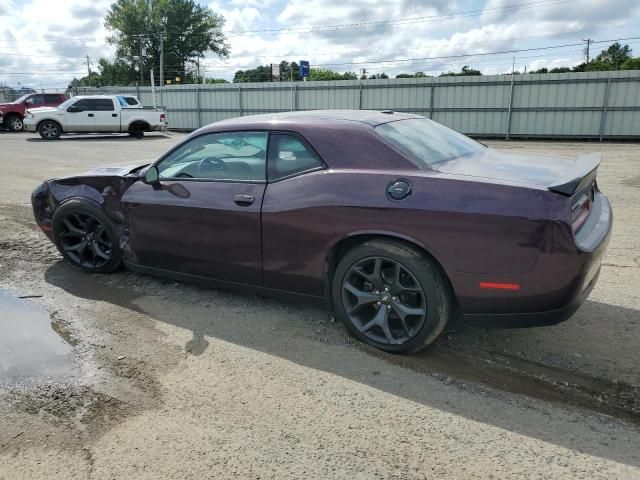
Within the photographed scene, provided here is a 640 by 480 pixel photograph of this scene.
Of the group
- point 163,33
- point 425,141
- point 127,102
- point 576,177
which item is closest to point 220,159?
point 425,141

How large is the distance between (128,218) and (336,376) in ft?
7.68

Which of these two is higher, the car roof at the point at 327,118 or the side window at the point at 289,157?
the car roof at the point at 327,118

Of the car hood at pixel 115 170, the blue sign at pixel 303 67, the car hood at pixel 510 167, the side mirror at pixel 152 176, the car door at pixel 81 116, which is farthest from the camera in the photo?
the blue sign at pixel 303 67

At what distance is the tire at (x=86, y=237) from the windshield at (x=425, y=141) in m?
2.59

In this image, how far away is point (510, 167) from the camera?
3.43 meters

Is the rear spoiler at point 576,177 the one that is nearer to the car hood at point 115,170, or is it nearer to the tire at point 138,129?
the car hood at point 115,170

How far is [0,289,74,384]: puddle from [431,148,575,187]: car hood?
8.83ft

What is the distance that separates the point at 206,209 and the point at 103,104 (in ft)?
64.4

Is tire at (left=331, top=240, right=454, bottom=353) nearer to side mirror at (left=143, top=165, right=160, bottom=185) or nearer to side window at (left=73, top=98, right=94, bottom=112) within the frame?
side mirror at (left=143, top=165, right=160, bottom=185)

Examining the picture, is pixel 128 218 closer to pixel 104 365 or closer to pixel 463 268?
pixel 104 365

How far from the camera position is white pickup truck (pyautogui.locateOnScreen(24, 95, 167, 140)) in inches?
809

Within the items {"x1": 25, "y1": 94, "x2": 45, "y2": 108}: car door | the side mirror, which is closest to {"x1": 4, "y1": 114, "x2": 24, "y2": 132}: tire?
{"x1": 25, "y1": 94, "x2": 45, "y2": 108}: car door

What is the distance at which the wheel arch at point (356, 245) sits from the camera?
313 cm

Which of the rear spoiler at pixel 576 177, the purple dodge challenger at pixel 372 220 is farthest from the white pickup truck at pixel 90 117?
the rear spoiler at pixel 576 177
